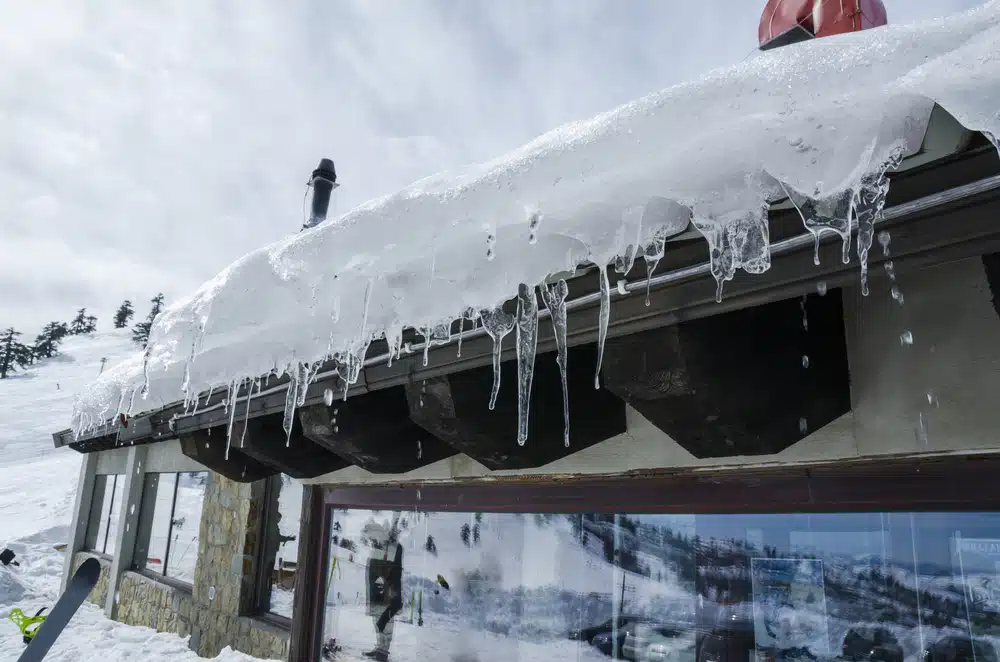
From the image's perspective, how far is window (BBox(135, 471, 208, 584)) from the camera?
7.15 metres

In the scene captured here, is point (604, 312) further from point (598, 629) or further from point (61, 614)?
point (61, 614)

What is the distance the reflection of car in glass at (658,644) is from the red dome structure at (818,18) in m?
3.64

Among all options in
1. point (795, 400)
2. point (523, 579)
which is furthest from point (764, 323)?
point (523, 579)

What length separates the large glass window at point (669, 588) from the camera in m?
1.85

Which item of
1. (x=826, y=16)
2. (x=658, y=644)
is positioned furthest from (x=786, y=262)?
(x=826, y=16)

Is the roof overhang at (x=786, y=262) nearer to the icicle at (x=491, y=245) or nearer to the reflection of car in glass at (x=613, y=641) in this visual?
the icicle at (x=491, y=245)

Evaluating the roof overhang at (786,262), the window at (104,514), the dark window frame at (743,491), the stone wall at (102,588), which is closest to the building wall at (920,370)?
the dark window frame at (743,491)

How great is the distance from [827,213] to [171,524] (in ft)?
28.8

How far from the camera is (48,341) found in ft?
241

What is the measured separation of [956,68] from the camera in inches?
38.1

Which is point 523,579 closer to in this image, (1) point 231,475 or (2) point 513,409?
(2) point 513,409

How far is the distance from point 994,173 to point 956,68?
18cm

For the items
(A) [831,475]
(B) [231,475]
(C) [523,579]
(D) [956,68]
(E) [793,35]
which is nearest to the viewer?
(D) [956,68]

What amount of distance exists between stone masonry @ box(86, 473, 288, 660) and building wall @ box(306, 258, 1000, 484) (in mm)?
4461
